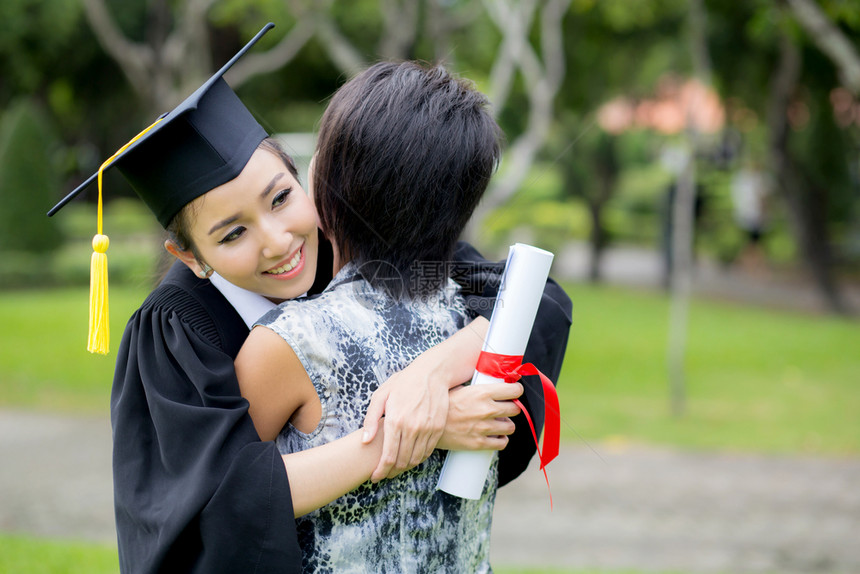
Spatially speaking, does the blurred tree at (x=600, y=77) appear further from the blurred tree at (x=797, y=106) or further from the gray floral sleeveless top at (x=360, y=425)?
the gray floral sleeveless top at (x=360, y=425)

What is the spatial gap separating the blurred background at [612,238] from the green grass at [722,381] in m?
0.05

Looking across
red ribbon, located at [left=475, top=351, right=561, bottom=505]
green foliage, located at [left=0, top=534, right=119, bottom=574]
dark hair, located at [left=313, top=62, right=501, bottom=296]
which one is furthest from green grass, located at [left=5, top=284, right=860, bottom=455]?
dark hair, located at [left=313, top=62, right=501, bottom=296]

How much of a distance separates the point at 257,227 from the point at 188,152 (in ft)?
0.60

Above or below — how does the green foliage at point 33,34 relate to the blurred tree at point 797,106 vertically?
above

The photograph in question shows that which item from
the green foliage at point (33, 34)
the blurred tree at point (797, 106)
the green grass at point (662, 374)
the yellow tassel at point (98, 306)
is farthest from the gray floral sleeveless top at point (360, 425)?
the green foliage at point (33, 34)

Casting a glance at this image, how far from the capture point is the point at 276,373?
134cm

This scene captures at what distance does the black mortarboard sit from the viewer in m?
1.39

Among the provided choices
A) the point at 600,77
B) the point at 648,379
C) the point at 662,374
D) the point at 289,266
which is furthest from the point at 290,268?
the point at 600,77

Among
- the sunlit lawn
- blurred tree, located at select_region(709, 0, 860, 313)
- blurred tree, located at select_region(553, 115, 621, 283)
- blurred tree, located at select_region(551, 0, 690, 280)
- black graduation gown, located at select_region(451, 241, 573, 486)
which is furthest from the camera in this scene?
blurred tree, located at select_region(553, 115, 621, 283)

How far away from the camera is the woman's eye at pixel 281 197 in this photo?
144cm

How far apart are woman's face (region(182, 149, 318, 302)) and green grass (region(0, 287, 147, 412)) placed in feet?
15.6

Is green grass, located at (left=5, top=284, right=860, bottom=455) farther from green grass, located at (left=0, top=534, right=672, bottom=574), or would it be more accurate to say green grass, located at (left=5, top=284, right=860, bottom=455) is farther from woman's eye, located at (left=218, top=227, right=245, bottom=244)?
woman's eye, located at (left=218, top=227, right=245, bottom=244)

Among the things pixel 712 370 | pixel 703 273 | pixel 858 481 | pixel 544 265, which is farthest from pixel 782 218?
pixel 544 265

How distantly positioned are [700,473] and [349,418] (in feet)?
16.8
